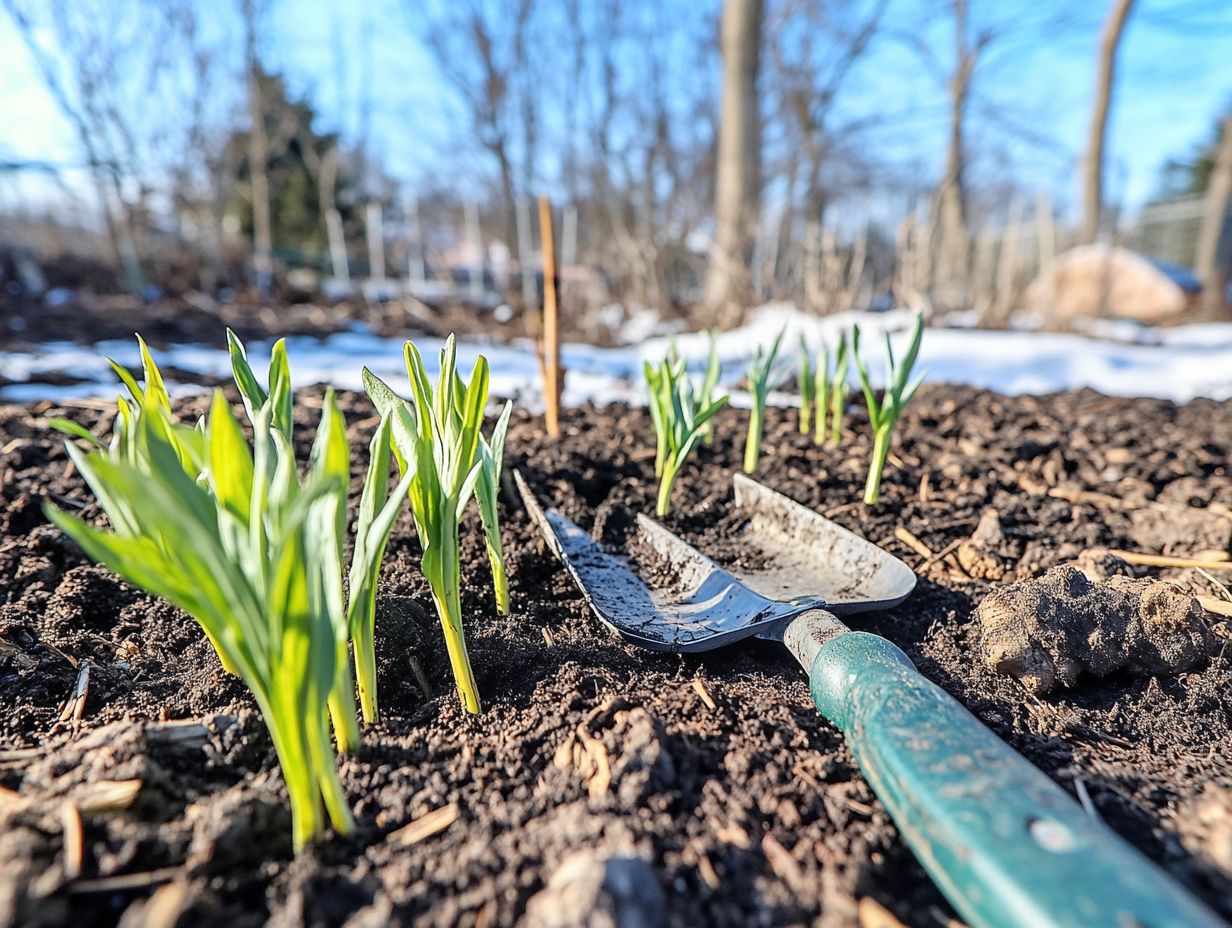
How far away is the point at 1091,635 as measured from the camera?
3.55 feet

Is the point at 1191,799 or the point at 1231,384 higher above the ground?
the point at 1231,384

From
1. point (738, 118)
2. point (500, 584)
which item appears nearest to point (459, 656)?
point (500, 584)

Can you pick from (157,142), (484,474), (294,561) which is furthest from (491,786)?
(157,142)

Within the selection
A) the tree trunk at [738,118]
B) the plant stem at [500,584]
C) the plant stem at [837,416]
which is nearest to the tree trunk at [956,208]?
the tree trunk at [738,118]

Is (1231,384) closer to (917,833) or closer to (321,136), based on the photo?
(917,833)

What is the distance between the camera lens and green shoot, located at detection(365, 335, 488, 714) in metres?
0.89

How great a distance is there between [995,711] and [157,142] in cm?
1203

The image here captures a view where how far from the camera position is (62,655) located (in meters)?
1.08

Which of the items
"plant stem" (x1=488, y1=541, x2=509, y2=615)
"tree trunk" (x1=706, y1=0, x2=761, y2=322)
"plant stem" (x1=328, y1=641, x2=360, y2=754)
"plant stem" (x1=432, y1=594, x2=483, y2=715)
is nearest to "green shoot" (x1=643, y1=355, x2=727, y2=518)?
"plant stem" (x1=488, y1=541, x2=509, y2=615)

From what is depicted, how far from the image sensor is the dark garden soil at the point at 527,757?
0.63m

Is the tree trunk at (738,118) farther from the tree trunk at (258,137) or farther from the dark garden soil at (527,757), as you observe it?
the dark garden soil at (527,757)

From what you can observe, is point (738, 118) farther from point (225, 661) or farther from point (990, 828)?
point (990, 828)

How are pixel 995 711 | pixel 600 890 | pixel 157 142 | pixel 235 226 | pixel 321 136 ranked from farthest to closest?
pixel 321 136, pixel 235 226, pixel 157 142, pixel 995 711, pixel 600 890

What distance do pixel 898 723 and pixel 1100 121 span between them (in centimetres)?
1111
